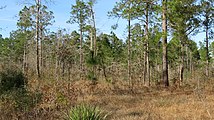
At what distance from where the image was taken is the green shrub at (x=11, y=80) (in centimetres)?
1162

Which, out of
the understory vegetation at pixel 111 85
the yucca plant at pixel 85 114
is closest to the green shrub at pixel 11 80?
the understory vegetation at pixel 111 85

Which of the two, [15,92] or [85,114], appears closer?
[85,114]

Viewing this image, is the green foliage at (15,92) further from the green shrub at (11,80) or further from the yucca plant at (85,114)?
the yucca plant at (85,114)

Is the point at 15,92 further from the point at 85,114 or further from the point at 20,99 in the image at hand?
the point at 85,114

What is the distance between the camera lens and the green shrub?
38.1 feet

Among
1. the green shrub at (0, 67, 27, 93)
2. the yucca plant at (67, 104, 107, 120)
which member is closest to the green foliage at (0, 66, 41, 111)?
the green shrub at (0, 67, 27, 93)

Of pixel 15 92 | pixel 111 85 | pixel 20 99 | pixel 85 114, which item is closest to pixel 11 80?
pixel 15 92

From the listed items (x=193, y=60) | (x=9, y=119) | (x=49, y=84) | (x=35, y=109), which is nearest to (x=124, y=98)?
(x=49, y=84)

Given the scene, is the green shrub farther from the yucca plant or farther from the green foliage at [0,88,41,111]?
the yucca plant

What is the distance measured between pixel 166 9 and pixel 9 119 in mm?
13327

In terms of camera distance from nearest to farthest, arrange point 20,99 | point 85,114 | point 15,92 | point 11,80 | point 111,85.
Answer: point 85,114 < point 20,99 < point 15,92 < point 11,80 < point 111,85

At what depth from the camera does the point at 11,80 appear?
12070 millimetres

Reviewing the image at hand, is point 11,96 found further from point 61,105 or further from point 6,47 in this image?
point 6,47

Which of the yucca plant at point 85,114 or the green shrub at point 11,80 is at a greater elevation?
the green shrub at point 11,80
